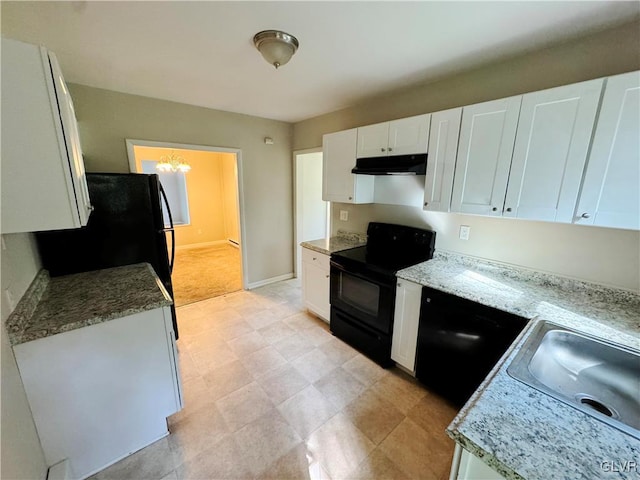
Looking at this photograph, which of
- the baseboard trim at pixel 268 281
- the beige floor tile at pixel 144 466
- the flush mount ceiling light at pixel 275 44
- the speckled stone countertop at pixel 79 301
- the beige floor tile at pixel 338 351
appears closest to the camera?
the speckled stone countertop at pixel 79 301

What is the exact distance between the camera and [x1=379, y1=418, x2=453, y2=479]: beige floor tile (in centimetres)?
148

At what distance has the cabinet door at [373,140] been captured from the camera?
7.53ft

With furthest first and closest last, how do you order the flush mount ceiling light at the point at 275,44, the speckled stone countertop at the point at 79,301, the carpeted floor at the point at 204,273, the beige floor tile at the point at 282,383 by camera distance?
the carpeted floor at the point at 204,273 → the beige floor tile at the point at 282,383 → the flush mount ceiling light at the point at 275,44 → the speckled stone countertop at the point at 79,301

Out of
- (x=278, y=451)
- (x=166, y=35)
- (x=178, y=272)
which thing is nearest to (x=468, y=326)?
(x=278, y=451)

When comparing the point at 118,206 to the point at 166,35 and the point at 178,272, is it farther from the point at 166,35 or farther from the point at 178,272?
the point at 178,272

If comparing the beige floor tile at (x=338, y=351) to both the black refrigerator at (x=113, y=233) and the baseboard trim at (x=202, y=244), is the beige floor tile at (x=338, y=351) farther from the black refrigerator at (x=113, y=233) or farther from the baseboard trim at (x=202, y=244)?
the baseboard trim at (x=202, y=244)

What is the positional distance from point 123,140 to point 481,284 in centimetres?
354

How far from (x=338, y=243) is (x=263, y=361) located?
144 cm

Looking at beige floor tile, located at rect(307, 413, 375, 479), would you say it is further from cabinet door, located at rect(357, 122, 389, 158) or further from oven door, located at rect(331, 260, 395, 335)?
cabinet door, located at rect(357, 122, 389, 158)

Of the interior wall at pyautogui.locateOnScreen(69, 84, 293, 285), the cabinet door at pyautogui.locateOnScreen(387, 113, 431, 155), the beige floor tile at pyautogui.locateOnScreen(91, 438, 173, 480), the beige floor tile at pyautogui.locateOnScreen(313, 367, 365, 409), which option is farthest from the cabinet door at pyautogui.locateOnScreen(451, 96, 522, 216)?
the interior wall at pyautogui.locateOnScreen(69, 84, 293, 285)

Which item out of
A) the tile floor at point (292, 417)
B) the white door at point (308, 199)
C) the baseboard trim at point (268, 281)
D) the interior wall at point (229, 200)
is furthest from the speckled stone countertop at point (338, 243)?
the interior wall at point (229, 200)

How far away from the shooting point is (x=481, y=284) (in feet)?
5.94

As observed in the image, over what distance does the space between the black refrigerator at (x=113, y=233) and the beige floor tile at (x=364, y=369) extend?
1939mm

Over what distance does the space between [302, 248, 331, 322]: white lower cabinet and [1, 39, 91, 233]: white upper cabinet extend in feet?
6.54
